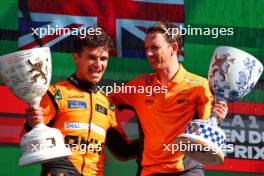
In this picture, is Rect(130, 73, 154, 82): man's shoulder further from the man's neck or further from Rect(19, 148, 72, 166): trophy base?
Rect(19, 148, 72, 166): trophy base

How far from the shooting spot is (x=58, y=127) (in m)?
4.23

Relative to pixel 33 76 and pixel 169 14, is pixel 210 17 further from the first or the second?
pixel 33 76

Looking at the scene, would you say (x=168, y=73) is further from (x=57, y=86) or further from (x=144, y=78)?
Result: (x=57, y=86)

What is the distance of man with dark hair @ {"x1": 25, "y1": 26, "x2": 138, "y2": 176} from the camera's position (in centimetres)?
420

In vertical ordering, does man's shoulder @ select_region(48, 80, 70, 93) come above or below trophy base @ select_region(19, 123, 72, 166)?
above

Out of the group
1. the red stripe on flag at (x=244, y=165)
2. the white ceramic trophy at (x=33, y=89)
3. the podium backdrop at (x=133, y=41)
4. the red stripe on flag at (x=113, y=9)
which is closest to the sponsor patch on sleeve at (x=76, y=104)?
the white ceramic trophy at (x=33, y=89)

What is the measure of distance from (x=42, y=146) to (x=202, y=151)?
2.40 ft

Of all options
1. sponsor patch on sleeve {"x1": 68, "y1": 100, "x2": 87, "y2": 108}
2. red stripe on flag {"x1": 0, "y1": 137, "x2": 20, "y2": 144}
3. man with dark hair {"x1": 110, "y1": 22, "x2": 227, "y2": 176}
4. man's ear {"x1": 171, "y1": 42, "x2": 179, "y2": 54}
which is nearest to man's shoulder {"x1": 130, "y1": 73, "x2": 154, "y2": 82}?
man with dark hair {"x1": 110, "y1": 22, "x2": 227, "y2": 176}

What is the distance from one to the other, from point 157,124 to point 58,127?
0.48 meters

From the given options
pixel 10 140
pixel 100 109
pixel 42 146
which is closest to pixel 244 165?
pixel 100 109

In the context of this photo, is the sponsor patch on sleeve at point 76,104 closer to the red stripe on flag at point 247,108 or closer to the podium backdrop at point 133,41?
the podium backdrop at point 133,41

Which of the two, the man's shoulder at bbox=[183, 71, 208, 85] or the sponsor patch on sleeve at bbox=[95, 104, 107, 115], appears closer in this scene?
the sponsor patch on sleeve at bbox=[95, 104, 107, 115]

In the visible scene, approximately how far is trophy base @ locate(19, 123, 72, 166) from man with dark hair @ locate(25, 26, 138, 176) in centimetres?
6

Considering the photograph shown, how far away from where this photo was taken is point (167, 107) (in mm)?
4379
